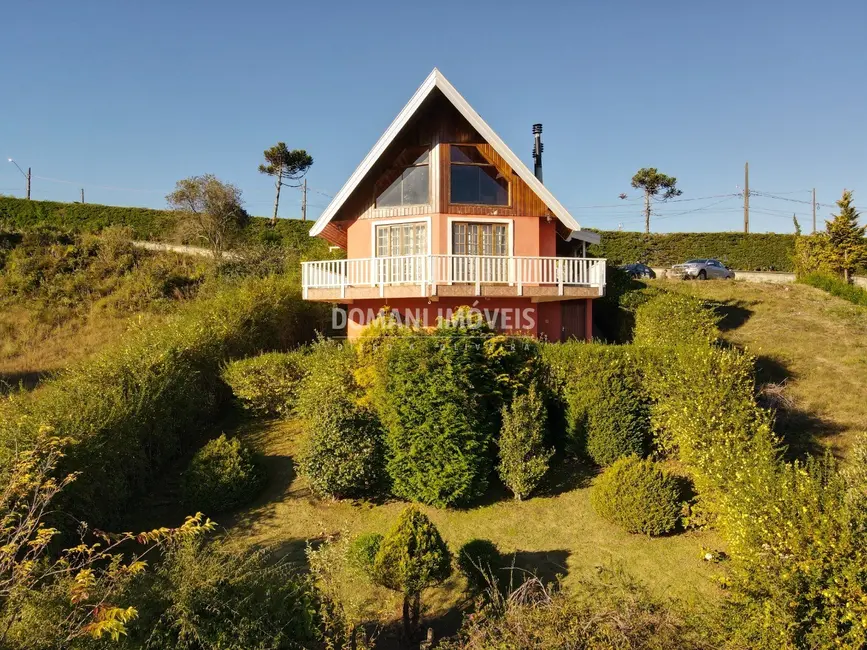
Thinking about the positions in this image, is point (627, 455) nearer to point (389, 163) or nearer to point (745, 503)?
point (745, 503)

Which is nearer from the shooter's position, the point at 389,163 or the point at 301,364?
the point at 301,364

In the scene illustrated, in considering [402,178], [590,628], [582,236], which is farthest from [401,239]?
[590,628]

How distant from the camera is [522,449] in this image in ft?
39.3

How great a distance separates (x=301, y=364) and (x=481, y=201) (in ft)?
25.6

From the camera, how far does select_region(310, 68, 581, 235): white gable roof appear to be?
53.9 ft

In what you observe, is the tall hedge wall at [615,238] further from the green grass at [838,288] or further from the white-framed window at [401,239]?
the white-framed window at [401,239]

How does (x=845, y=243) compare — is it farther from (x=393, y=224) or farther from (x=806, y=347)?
(x=393, y=224)

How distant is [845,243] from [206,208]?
40.2 metres

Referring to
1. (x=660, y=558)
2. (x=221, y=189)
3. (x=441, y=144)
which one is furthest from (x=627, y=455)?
(x=221, y=189)

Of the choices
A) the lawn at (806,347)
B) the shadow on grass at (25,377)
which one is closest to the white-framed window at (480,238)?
the lawn at (806,347)

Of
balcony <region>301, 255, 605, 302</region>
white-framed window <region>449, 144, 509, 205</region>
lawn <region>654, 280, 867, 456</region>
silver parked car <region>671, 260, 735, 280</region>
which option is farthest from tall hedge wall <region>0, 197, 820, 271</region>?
white-framed window <region>449, 144, 509, 205</region>

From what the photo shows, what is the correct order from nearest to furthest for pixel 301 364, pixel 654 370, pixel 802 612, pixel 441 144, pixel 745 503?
pixel 802 612, pixel 745 503, pixel 654 370, pixel 301 364, pixel 441 144

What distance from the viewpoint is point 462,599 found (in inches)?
370

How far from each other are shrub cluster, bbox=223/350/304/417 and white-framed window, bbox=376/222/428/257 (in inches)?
191
